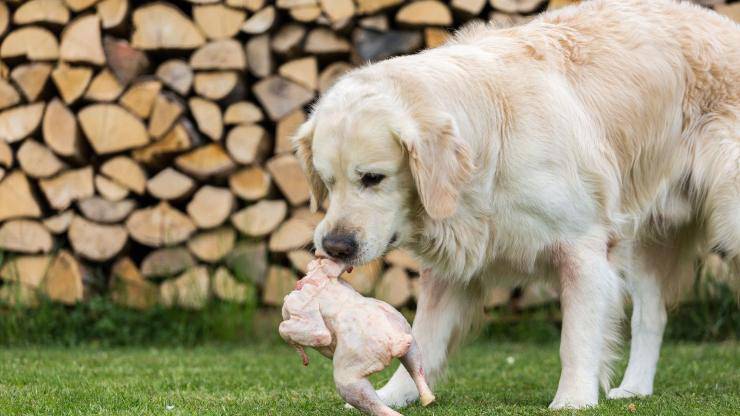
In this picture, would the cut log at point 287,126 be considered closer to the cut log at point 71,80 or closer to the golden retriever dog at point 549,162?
the cut log at point 71,80

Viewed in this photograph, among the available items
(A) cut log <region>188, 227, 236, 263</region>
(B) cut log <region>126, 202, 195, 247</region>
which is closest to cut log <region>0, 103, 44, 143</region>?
(B) cut log <region>126, 202, 195, 247</region>

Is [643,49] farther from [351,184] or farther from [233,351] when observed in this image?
[233,351]

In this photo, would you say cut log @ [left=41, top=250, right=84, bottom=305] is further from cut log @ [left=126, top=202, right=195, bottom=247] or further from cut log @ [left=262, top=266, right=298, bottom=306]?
cut log @ [left=262, top=266, right=298, bottom=306]

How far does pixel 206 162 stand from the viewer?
631cm

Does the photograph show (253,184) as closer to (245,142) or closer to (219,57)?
(245,142)

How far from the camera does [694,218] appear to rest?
433 cm

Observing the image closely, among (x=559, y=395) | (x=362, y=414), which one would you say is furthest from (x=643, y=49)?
(x=362, y=414)

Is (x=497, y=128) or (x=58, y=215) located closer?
(x=497, y=128)


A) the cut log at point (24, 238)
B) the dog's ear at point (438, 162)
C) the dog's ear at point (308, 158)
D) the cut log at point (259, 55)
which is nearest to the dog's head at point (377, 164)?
the dog's ear at point (438, 162)

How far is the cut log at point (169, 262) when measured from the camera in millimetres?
6387

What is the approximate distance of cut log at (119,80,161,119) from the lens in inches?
245

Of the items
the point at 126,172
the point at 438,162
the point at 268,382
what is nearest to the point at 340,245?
the point at 438,162

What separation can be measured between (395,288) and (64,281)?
1920 mm

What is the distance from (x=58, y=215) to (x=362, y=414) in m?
3.38
